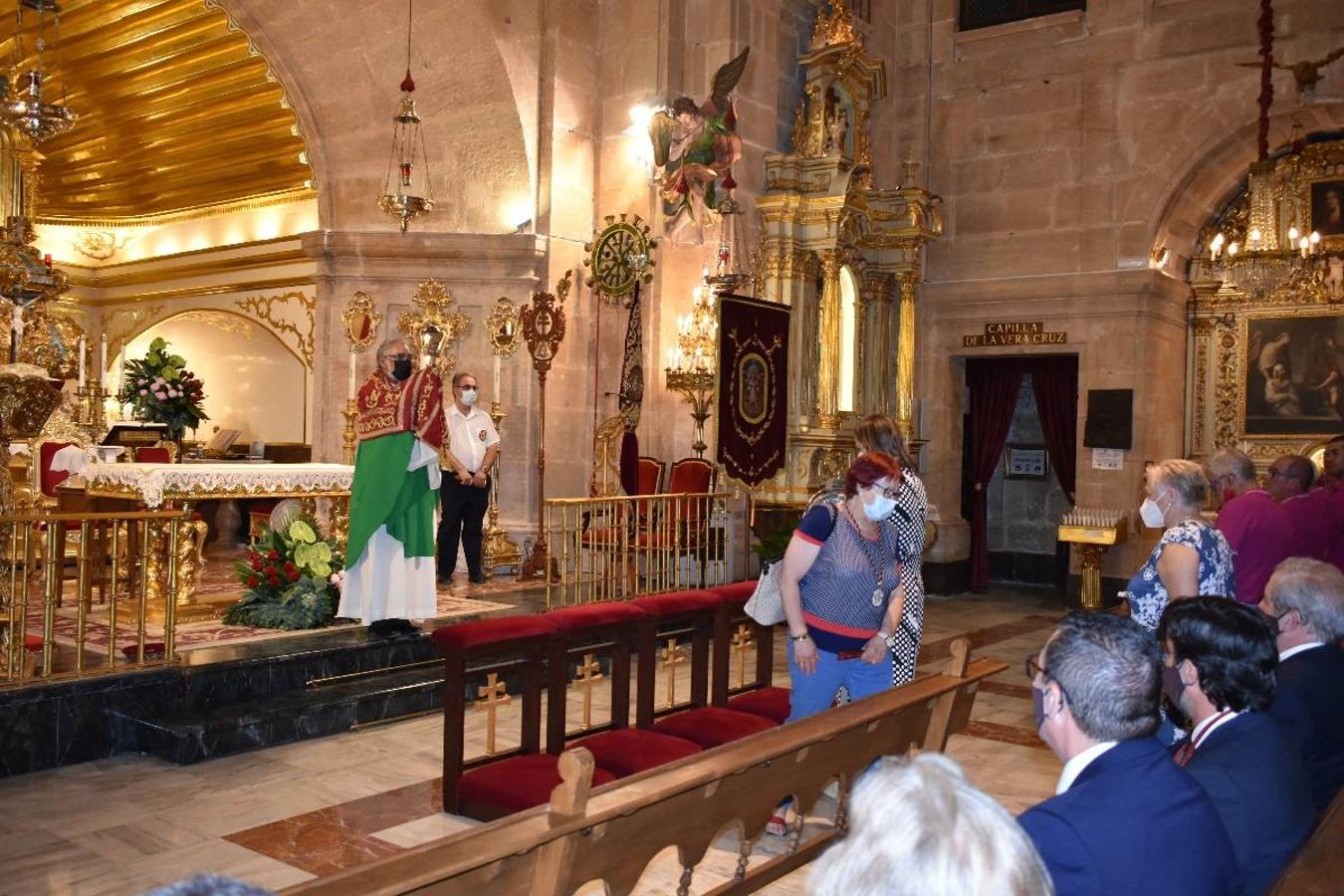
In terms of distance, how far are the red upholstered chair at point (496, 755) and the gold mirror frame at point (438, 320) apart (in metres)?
6.14

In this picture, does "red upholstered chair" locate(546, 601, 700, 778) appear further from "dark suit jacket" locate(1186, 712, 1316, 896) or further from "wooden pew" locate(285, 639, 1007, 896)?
"dark suit jacket" locate(1186, 712, 1316, 896)

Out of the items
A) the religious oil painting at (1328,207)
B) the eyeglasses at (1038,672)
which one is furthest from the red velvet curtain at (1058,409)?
the eyeglasses at (1038,672)

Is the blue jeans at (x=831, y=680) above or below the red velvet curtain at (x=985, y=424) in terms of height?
below

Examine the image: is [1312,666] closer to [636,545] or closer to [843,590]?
[843,590]

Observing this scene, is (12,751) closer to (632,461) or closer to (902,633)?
(902,633)

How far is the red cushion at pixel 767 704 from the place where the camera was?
522 cm

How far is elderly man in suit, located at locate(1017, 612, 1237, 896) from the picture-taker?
192 cm

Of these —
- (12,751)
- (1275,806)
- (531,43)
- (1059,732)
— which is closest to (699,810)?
(1059,732)

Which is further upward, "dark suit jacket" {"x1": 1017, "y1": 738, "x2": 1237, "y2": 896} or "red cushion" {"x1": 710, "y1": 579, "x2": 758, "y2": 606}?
"dark suit jacket" {"x1": 1017, "y1": 738, "x2": 1237, "y2": 896}

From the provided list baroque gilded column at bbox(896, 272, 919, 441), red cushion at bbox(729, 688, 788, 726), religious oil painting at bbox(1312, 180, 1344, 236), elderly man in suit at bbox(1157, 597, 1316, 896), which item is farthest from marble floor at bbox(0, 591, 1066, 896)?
religious oil painting at bbox(1312, 180, 1344, 236)

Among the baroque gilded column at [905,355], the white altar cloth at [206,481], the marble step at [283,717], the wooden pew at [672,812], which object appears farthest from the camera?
the baroque gilded column at [905,355]

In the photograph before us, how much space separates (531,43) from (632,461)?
4102 mm

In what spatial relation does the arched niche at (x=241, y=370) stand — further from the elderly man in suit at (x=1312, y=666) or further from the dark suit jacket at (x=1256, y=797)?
the dark suit jacket at (x=1256, y=797)

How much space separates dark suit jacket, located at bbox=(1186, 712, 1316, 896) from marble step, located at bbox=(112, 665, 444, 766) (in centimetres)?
452
